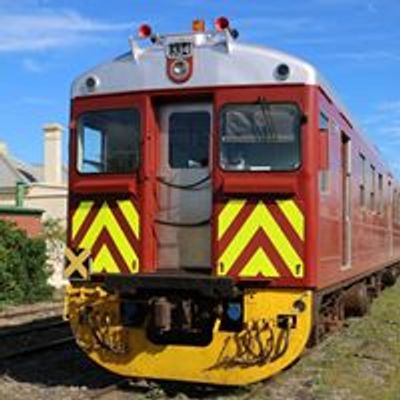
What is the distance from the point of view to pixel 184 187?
9.84 meters

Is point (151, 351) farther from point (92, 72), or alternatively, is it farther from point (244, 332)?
point (92, 72)

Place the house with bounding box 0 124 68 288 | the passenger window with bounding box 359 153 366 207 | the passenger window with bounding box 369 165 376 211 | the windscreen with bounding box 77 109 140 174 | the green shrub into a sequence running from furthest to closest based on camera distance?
1. the house with bounding box 0 124 68 288
2. the green shrub
3. the passenger window with bounding box 369 165 376 211
4. the passenger window with bounding box 359 153 366 207
5. the windscreen with bounding box 77 109 140 174

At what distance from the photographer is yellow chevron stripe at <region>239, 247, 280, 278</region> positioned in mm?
9227

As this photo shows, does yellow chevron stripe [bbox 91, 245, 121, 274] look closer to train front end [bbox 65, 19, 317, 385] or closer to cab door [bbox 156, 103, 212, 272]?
train front end [bbox 65, 19, 317, 385]

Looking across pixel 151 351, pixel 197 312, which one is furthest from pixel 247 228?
pixel 151 351

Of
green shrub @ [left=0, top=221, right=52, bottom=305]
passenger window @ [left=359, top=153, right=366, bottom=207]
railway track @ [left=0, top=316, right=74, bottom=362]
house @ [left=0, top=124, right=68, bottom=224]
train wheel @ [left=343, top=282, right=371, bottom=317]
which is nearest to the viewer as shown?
railway track @ [left=0, top=316, right=74, bottom=362]

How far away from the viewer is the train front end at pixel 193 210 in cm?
920

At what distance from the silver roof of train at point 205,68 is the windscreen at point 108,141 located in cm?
28

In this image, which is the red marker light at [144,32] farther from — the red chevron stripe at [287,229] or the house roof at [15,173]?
Result: the house roof at [15,173]

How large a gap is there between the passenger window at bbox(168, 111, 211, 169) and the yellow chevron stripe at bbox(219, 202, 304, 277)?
Result: 2.90 ft

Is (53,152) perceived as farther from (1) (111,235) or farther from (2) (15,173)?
(1) (111,235)

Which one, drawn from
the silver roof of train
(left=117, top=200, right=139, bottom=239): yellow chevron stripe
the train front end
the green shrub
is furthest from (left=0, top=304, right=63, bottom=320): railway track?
the silver roof of train

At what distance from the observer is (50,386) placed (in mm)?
9953

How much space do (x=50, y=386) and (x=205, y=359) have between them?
72.3 inches
